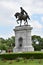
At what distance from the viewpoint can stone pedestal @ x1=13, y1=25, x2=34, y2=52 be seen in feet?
140

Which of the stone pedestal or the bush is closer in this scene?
the bush

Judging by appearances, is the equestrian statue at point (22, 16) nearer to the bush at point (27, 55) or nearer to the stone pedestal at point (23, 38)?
the stone pedestal at point (23, 38)

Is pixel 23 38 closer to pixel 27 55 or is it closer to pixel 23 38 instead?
pixel 23 38

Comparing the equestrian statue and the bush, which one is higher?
the equestrian statue

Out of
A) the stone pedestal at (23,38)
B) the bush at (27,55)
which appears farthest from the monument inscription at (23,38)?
the bush at (27,55)

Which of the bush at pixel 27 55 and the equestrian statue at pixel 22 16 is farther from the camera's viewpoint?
the equestrian statue at pixel 22 16

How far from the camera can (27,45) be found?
42.8 meters

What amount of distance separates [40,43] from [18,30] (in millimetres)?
57709

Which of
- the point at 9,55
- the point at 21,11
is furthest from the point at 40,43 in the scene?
the point at 9,55

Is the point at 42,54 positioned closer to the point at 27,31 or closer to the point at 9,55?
the point at 9,55

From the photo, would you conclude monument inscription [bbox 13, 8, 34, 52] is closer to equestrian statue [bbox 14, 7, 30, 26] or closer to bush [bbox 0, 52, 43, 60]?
equestrian statue [bbox 14, 7, 30, 26]

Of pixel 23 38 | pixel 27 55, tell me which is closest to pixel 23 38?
pixel 23 38

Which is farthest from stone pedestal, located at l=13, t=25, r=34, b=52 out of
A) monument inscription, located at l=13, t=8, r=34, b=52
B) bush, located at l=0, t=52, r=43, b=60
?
bush, located at l=0, t=52, r=43, b=60

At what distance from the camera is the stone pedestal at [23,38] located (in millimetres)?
42781
